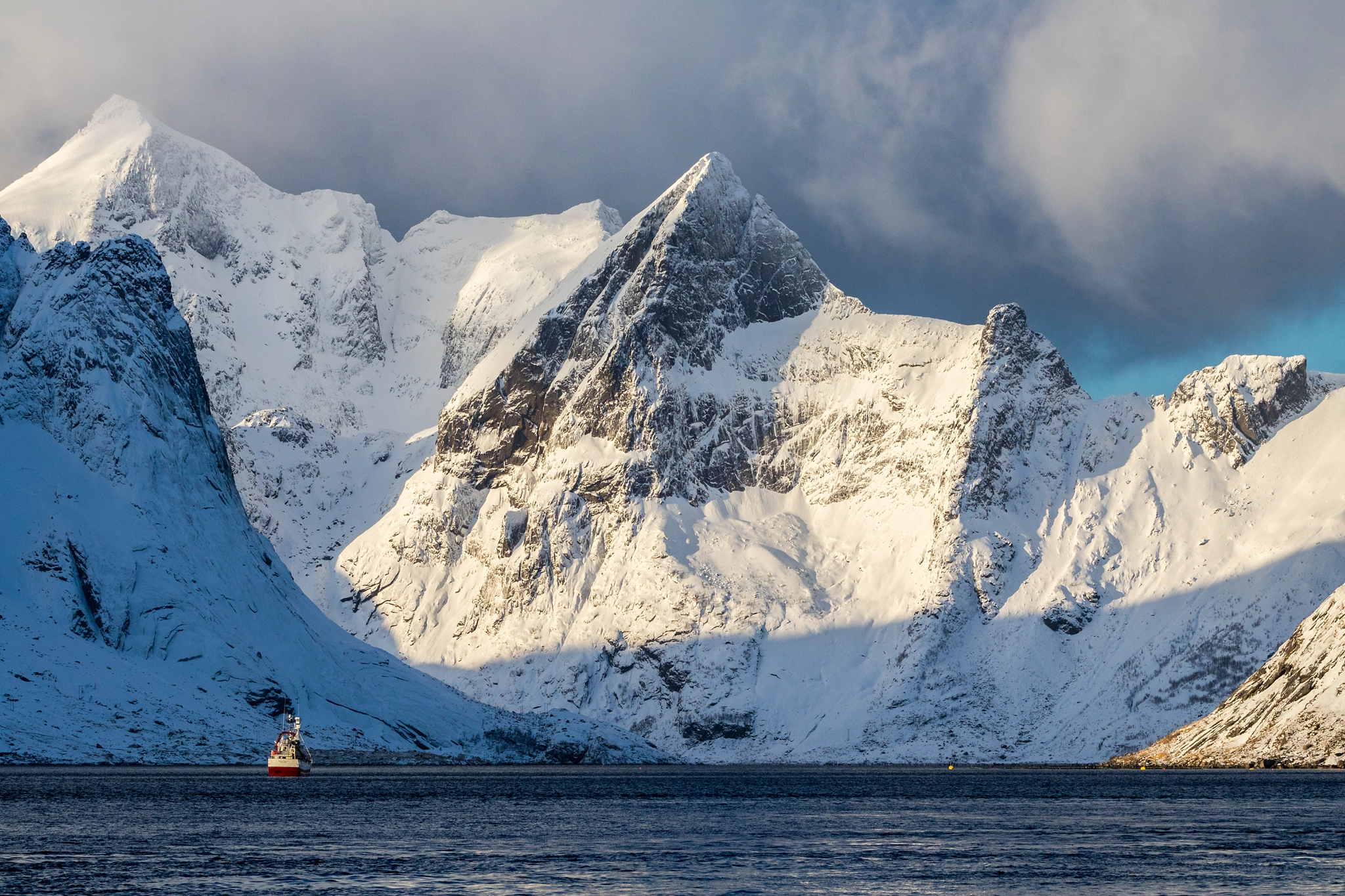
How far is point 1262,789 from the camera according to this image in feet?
644

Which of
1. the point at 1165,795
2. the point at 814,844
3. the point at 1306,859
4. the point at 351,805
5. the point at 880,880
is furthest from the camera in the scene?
the point at 1165,795

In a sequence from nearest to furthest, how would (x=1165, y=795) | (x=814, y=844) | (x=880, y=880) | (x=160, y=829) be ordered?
(x=880, y=880), (x=814, y=844), (x=160, y=829), (x=1165, y=795)

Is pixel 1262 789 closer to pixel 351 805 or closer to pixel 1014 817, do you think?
pixel 1014 817

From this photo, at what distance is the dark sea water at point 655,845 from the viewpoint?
88.6 metres

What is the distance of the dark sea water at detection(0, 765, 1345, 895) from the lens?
88.6 metres

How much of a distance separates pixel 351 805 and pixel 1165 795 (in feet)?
326

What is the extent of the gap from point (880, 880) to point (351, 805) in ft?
279

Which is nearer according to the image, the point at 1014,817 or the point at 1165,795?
the point at 1014,817

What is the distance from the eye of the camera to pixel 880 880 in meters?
91.6

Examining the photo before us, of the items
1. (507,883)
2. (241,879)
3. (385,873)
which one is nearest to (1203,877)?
(507,883)

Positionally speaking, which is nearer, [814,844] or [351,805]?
[814,844]

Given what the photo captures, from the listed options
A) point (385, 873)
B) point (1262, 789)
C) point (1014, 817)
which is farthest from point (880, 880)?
point (1262, 789)

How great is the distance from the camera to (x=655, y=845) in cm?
11550

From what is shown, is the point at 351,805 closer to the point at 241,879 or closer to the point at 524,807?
the point at 524,807
